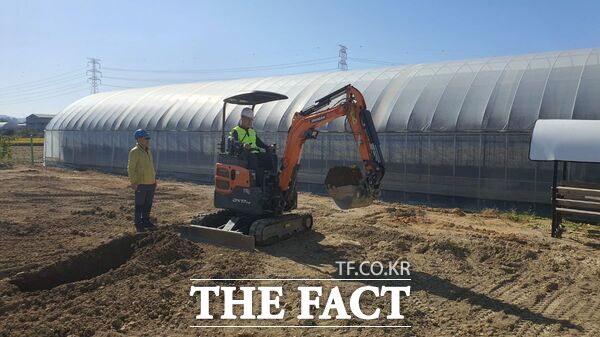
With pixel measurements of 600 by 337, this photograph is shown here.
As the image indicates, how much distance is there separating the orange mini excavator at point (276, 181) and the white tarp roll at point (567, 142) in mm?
4636

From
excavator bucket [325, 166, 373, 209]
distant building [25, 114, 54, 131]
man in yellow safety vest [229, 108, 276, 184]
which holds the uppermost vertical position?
distant building [25, 114, 54, 131]

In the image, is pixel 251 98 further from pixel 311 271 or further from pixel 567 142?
pixel 567 142

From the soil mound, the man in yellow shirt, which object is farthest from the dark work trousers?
the soil mound

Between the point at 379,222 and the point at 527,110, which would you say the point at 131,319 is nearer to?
the point at 379,222

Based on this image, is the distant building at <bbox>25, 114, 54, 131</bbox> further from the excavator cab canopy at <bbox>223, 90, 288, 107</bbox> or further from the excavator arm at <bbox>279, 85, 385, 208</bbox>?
the excavator arm at <bbox>279, 85, 385, 208</bbox>

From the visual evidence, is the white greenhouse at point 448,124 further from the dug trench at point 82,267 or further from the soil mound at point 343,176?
the dug trench at point 82,267

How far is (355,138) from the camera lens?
891 centimetres

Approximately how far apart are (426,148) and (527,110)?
311cm

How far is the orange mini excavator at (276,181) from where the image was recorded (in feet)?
28.7

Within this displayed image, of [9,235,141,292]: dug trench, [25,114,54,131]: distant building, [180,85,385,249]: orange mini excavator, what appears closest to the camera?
[9,235,141,292]: dug trench

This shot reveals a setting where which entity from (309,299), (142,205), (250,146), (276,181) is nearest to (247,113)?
(250,146)

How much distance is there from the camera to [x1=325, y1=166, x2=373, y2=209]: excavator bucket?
834 cm

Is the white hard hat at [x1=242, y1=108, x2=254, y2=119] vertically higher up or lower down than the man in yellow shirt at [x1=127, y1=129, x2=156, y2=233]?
higher up

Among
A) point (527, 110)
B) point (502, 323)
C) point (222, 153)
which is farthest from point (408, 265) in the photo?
point (527, 110)
